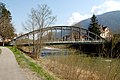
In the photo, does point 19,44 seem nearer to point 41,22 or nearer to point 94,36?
point 41,22

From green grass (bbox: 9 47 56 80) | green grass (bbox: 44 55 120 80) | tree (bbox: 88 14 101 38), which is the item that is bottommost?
green grass (bbox: 9 47 56 80)

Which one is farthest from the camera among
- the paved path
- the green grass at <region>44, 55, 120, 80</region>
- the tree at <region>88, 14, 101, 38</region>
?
the tree at <region>88, 14, 101, 38</region>

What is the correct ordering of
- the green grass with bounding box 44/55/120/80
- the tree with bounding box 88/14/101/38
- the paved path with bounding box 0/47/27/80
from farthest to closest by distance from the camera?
the tree with bounding box 88/14/101/38
the paved path with bounding box 0/47/27/80
the green grass with bounding box 44/55/120/80

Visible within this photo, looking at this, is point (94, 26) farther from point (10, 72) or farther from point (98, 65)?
point (98, 65)

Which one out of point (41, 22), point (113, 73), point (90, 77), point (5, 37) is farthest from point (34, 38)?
point (5, 37)

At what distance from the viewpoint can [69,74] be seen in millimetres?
17234

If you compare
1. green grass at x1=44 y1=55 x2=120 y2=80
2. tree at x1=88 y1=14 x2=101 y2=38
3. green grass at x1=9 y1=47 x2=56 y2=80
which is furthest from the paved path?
tree at x1=88 y1=14 x2=101 y2=38


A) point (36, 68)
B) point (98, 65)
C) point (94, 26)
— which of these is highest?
point (94, 26)

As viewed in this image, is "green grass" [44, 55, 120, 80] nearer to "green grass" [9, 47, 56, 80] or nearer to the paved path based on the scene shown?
"green grass" [9, 47, 56, 80]

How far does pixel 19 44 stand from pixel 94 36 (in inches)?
1308

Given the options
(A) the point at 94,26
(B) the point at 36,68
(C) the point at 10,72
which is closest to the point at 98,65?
(C) the point at 10,72

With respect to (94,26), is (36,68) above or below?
below

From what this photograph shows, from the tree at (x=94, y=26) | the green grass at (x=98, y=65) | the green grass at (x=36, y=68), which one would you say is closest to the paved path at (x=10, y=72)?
the green grass at (x=36, y=68)

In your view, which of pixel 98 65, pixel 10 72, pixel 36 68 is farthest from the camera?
pixel 36 68
